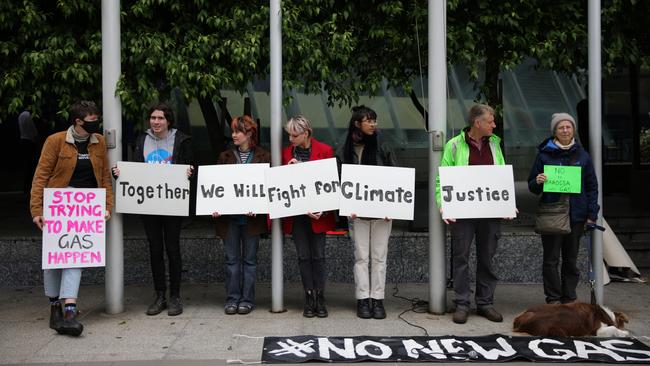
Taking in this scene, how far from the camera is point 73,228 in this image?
6.45 meters

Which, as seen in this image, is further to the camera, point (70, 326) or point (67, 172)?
point (67, 172)

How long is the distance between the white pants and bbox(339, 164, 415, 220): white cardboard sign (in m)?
0.20

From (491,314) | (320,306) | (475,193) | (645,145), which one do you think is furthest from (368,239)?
(645,145)

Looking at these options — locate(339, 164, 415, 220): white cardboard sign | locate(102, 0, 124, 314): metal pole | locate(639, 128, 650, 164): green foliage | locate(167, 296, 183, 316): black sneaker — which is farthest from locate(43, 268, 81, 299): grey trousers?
locate(639, 128, 650, 164): green foliage

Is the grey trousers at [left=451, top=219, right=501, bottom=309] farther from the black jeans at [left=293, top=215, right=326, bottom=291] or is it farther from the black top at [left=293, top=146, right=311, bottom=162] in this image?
the black top at [left=293, top=146, right=311, bottom=162]

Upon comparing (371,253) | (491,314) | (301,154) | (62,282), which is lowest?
(491,314)

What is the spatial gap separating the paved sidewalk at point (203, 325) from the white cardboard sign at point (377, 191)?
1013 millimetres

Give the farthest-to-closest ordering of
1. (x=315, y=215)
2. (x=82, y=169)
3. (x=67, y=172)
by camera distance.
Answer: (x=315, y=215)
(x=82, y=169)
(x=67, y=172)

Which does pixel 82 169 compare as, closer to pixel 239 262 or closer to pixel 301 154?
pixel 239 262

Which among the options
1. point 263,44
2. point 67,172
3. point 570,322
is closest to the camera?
point 570,322

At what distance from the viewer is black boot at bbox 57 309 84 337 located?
6164mm

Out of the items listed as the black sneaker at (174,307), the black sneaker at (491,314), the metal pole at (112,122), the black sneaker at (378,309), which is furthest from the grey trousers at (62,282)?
the black sneaker at (491,314)

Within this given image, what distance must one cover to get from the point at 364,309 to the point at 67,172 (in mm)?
2922

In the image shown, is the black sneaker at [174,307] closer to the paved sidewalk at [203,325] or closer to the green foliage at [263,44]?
the paved sidewalk at [203,325]
